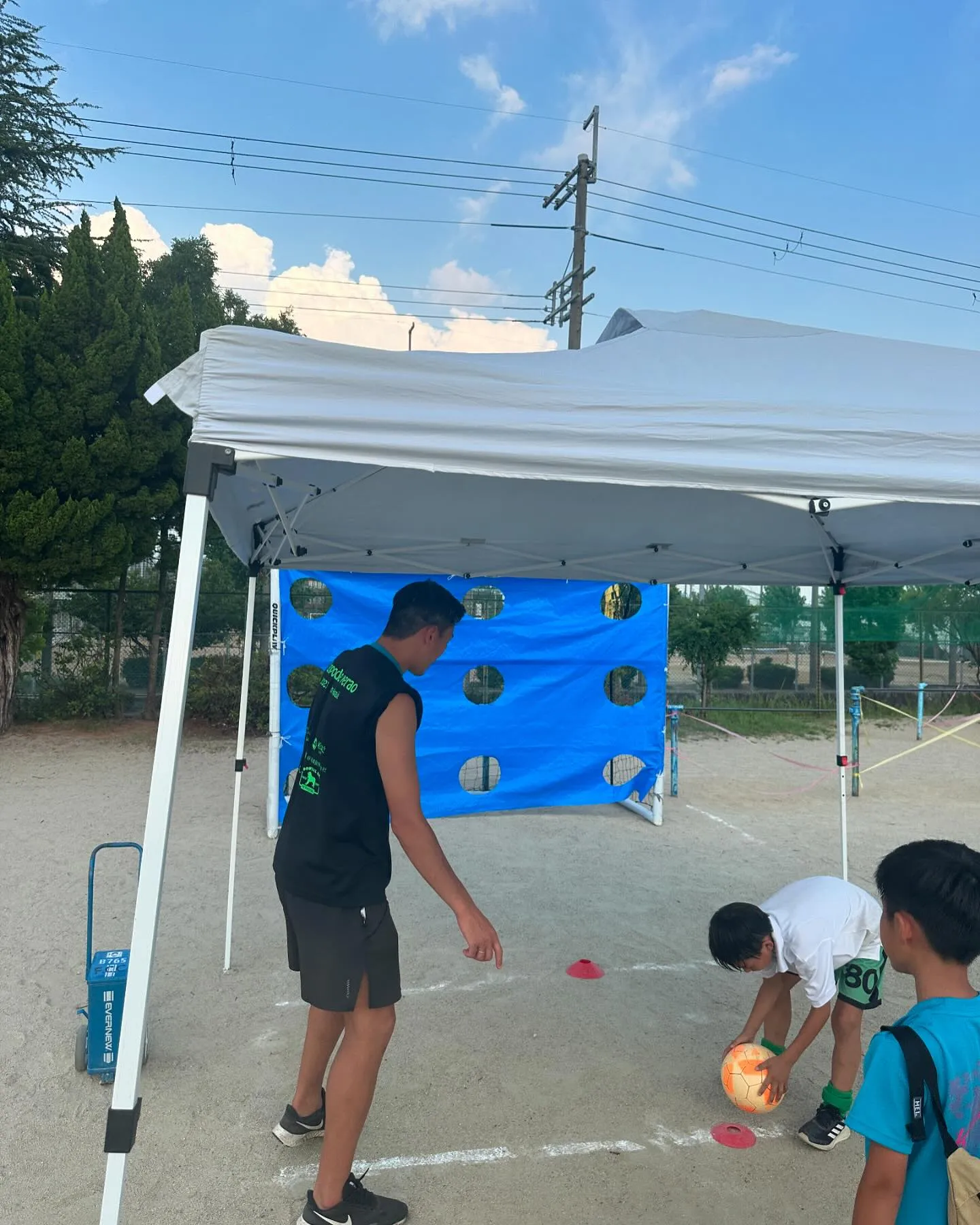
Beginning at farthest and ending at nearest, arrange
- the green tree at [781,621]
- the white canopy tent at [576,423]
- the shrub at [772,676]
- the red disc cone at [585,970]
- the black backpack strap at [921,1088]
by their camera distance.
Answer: the shrub at [772,676] → the green tree at [781,621] → the red disc cone at [585,970] → the white canopy tent at [576,423] → the black backpack strap at [921,1088]

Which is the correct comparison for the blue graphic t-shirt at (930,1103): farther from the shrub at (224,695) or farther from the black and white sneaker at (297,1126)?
the shrub at (224,695)

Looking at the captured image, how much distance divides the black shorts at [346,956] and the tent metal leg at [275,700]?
4.49 m

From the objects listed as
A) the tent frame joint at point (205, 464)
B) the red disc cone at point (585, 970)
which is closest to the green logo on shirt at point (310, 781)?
the tent frame joint at point (205, 464)

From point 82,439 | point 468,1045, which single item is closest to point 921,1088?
point 468,1045

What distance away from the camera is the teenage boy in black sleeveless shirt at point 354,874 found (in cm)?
229

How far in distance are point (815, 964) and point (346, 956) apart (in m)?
1.49

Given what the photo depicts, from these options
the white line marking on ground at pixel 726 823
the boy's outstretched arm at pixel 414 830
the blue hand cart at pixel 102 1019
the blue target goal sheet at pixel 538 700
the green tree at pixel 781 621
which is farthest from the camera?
the green tree at pixel 781 621

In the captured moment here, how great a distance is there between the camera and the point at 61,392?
428 inches

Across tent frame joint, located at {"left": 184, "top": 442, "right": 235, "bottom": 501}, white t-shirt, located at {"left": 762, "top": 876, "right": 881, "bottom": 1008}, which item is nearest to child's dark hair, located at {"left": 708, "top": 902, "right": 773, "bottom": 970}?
white t-shirt, located at {"left": 762, "top": 876, "right": 881, "bottom": 1008}

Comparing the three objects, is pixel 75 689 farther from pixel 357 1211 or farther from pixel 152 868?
pixel 152 868

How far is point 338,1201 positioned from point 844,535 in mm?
3902

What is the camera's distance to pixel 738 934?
257 centimetres

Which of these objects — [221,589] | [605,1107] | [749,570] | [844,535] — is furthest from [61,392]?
[605,1107]

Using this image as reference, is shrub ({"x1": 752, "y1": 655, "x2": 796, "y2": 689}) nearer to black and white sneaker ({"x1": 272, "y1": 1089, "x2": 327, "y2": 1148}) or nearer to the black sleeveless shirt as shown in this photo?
black and white sneaker ({"x1": 272, "y1": 1089, "x2": 327, "y2": 1148})
